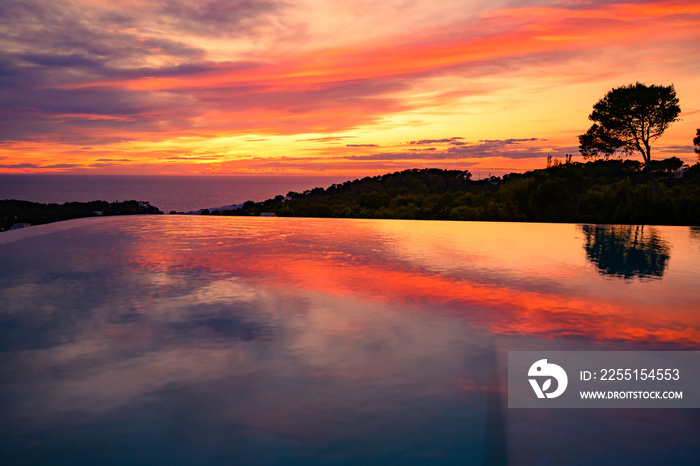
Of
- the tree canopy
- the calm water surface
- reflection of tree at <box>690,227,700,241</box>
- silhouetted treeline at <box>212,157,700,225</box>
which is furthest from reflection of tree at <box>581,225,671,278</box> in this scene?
the tree canopy

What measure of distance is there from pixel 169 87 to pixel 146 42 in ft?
11.4

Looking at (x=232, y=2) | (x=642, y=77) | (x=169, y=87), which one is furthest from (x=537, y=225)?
(x=169, y=87)

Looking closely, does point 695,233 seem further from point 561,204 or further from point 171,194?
point 171,194

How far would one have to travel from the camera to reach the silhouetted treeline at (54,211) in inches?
566

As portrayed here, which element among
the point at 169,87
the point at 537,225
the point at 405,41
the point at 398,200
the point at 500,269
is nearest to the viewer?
the point at 500,269

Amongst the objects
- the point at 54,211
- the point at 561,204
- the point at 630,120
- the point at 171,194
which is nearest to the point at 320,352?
the point at 561,204

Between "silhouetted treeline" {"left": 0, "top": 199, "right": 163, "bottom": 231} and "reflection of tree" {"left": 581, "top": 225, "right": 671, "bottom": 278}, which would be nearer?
"reflection of tree" {"left": 581, "top": 225, "right": 671, "bottom": 278}

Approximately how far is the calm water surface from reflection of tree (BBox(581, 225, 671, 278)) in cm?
15

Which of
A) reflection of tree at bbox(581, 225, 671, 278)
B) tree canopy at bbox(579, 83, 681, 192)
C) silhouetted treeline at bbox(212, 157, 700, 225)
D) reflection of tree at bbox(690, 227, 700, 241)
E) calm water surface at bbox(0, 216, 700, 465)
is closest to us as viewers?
calm water surface at bbox(0, 216, 700, 465)

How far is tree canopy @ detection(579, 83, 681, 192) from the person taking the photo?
63.8ft

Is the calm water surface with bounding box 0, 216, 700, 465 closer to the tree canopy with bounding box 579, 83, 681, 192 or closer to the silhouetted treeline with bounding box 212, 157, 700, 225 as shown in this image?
the silhouetted treeline with bounding box 212, 157, 700, 225

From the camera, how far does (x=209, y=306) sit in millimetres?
5457

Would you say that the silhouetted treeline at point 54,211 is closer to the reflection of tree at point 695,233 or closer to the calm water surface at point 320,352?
the calm water surface at point 320,352

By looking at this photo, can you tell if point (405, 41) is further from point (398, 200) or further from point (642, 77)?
point (642, 77)
